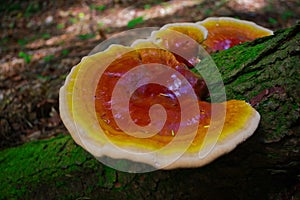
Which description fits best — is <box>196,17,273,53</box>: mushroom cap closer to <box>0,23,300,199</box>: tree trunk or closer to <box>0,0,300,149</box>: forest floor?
<box>0,23,300,199</box>: tree trunk

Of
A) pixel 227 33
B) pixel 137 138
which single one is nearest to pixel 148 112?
pixel 137 138

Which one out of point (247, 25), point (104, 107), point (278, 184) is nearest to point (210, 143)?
point (104, 107)

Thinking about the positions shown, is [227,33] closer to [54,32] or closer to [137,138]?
[137,138]

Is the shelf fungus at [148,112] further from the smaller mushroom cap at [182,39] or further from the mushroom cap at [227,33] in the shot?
the mushroom cap at [227,33]

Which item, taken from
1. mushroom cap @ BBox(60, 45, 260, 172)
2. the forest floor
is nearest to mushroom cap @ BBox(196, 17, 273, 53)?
mushroom cap @ BBox(60, 45, 260, 172)

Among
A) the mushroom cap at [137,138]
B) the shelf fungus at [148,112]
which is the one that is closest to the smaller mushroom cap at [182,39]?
the shelf fungus at [148,112]

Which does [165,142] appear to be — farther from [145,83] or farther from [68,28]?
[68,28]
